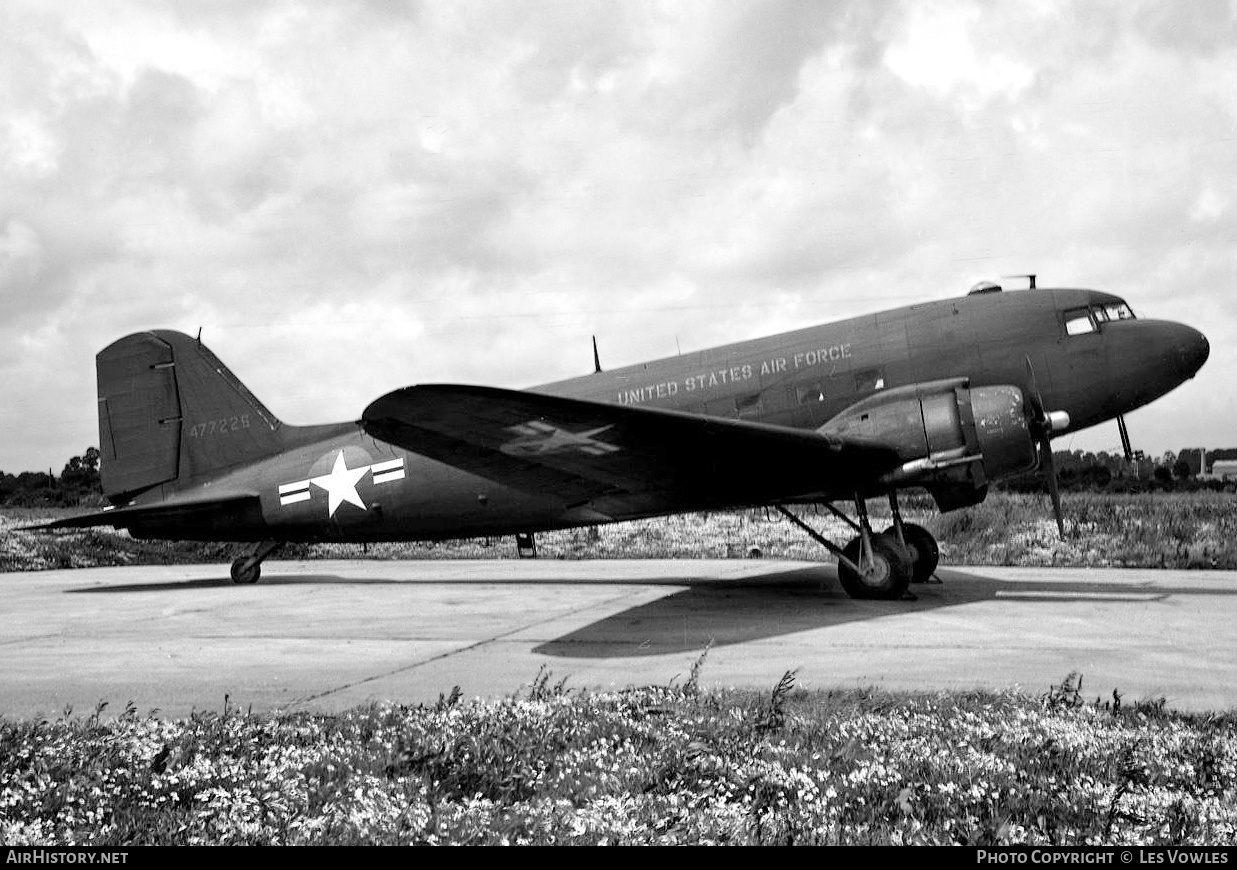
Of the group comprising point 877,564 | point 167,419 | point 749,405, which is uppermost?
point 167,419

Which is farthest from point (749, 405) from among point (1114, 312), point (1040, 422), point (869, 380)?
point (1114, 312)

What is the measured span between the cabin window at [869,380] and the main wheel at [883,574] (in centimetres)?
203

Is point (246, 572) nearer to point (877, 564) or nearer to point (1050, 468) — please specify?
point (877, 564)

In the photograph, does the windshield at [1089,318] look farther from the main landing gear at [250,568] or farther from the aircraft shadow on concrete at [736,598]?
the main landing gear at [250,568]

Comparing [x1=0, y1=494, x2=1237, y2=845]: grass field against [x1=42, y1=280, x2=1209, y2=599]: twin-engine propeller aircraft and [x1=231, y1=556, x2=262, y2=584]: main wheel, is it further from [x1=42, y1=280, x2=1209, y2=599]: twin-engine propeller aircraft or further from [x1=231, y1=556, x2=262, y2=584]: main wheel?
[x1=231, y1=556, x2=262, y2=584]: main wheel

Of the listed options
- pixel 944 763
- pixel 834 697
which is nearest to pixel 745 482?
pixel 834 697

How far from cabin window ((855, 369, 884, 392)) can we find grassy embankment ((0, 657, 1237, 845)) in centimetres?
805

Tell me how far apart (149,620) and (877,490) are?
8.96 meters

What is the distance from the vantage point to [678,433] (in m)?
10.6

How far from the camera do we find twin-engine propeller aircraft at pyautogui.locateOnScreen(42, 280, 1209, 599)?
35.8ft

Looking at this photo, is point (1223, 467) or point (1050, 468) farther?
point (1223, 467)

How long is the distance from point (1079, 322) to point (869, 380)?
2.86m
